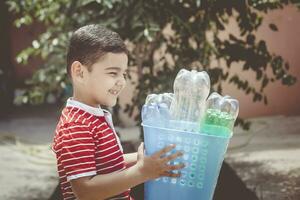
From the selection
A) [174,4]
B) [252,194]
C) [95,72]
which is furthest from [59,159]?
[174,4]

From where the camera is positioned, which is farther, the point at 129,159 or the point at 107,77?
the point at 129,159

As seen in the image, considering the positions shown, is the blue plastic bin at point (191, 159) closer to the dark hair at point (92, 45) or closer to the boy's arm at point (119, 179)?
the boy's arm at point (119, 179)

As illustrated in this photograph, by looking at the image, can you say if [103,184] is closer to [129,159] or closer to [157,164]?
[157,164]

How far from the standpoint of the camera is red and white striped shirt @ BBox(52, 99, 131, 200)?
1.65 metres

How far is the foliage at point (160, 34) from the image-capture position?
3969 millimetres

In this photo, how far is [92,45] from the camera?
177 cm

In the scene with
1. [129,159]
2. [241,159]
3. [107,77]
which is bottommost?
[241,159]

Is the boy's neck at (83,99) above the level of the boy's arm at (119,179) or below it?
above

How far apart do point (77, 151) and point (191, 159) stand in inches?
14.8

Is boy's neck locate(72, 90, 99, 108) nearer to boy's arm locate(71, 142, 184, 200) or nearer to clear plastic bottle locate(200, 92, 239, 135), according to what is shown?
boy's arm locate(71, 142, 184, 200)

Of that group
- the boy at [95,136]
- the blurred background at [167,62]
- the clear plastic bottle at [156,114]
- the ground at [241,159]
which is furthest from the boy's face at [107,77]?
the ground at [241,159]

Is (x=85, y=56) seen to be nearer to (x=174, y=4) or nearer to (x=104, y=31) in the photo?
(x=104, y=31)

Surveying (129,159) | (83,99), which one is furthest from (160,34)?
(83,99)

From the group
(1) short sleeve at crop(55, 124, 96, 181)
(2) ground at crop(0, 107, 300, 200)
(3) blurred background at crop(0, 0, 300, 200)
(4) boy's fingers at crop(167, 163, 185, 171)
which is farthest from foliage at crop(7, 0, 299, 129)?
(4) boy's fingers at crop(167, 163, 185, 171)
